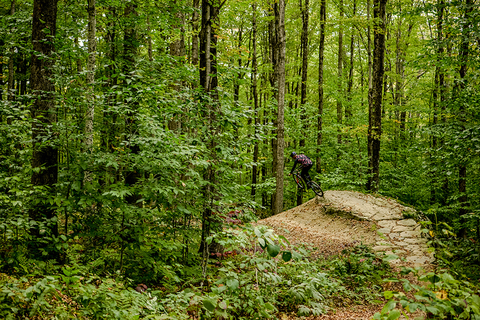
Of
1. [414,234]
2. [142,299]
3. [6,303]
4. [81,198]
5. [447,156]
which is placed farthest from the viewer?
[414,234]

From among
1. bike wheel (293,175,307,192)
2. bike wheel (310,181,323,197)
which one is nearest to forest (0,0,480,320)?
bike wheel (310,181,323,197)

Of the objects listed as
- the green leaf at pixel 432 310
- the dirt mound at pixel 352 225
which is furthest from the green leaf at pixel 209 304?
the dirt mound at pixel 352 225

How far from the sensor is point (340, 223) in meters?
10.7

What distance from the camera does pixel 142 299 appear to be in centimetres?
349

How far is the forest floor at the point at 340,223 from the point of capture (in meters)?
8.32

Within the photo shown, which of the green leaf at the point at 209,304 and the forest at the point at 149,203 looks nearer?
the green leaf at the point at 209,304

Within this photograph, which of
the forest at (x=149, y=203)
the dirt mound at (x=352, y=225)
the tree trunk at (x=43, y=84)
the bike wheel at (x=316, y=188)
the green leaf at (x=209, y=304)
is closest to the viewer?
the green leaf at (x=209, y=304)

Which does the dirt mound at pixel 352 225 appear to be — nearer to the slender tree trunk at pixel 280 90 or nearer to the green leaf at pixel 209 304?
the slender tree trunk at pixel 280 90

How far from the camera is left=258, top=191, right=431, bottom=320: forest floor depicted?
8320 mm

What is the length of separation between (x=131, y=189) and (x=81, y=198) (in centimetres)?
78

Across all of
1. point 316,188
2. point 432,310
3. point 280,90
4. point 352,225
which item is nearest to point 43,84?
point 432,310

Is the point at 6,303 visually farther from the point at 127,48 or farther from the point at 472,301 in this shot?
the point at 127,48

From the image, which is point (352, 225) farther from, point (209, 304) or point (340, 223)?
point (209, 304)

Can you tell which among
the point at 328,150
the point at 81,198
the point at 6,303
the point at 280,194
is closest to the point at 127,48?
the point at 81,198
